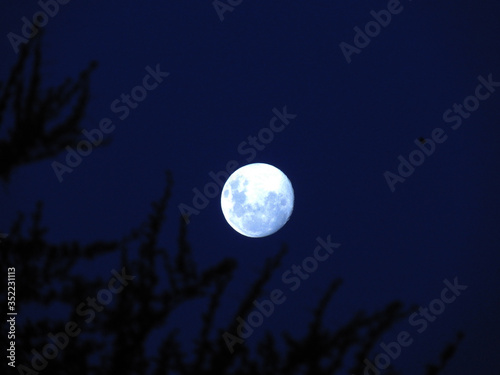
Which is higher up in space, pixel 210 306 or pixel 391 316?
pixel 210 306

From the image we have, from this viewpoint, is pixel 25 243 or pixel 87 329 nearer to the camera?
pixel 25 243

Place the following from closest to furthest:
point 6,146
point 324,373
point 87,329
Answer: point 6,146
point 324,373
point 87,329

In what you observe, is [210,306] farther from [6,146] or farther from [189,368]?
[6,146]

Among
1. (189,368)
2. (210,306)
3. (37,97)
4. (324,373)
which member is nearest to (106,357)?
(189,368)

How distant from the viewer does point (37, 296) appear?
3.32 meters

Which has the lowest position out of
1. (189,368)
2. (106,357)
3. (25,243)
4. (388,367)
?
(388,367)

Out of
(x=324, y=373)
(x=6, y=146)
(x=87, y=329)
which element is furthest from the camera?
(x=87, y=329)

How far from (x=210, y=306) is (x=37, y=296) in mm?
1251

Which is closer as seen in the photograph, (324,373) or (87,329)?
(324,373)

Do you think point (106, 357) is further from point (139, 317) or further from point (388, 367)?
point (388, 367)

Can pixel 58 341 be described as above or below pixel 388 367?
above

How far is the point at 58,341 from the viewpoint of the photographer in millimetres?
3383

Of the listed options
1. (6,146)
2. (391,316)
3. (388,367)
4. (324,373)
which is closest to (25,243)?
(6,146)

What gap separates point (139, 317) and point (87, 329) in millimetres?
468
